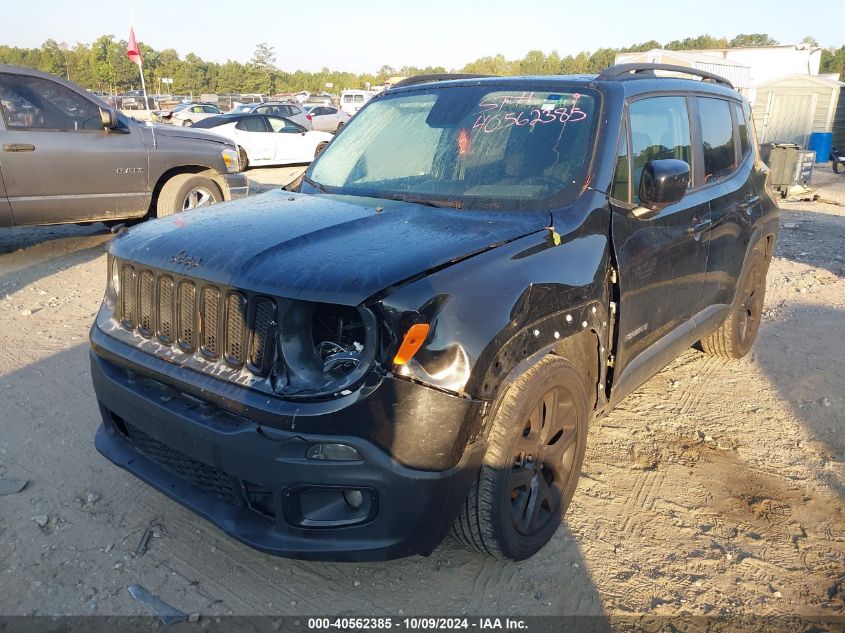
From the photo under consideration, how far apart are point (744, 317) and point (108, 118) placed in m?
6.48

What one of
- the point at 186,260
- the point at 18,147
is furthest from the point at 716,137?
the point at 18,147

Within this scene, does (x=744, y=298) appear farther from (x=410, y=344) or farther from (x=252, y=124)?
(x=252, y=124)

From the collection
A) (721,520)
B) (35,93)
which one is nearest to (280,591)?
(721,520)

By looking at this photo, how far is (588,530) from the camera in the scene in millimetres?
3031

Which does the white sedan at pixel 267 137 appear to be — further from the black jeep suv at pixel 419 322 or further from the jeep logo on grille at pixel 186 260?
the jeep logo on grille at pixel 186 260

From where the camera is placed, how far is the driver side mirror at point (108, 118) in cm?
713

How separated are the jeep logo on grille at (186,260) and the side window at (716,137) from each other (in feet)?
9.57

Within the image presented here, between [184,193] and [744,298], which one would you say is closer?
[744,298]

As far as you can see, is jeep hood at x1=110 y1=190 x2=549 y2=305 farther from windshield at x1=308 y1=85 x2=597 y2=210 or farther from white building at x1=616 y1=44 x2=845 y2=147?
white building at x1=616 y1=44 x2=845 y2=147

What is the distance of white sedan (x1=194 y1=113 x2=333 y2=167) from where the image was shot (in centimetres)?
1658

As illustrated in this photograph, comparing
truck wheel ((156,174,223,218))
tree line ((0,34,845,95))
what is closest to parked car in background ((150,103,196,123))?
truck wheel ((156,174,223,218))

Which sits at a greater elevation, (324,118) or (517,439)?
(324,118)

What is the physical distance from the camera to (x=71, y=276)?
6926mm

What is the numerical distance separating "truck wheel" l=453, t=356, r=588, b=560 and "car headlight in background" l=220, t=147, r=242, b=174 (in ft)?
22.0
